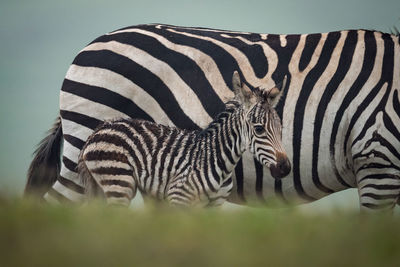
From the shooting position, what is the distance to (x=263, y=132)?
23.7 ft

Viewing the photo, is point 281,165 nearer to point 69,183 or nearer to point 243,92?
point 243,92

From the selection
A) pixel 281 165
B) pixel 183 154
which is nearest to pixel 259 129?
pixel 281 165

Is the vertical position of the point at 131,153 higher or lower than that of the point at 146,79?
lower

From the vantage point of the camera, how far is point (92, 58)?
368 inches

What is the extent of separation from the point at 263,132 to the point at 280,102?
65.8 inches

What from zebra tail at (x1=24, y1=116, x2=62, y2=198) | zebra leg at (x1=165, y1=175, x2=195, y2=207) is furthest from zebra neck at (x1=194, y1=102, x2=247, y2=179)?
zebra tail at (x1=24, y1=116, x2=62, y2=198)

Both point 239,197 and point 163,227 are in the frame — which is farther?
point 239,197

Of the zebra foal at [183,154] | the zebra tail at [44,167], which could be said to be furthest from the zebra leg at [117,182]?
the zebra tail at [44,167]

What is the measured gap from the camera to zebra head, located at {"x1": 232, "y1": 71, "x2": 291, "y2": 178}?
284 inches

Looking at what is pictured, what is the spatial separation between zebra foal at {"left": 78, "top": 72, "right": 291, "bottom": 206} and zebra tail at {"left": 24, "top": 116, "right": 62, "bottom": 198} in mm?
1719

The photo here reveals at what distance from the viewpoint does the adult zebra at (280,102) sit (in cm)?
856

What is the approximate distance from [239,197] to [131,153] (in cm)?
217

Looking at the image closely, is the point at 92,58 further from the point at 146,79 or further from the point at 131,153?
the point at 131,153

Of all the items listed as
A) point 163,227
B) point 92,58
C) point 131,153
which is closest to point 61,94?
point 92,58
